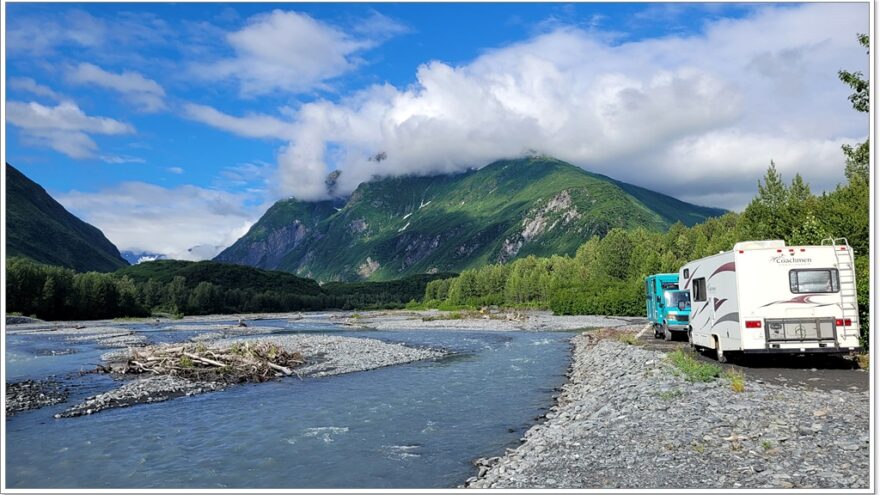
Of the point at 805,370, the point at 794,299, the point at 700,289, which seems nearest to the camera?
the point at 794,299

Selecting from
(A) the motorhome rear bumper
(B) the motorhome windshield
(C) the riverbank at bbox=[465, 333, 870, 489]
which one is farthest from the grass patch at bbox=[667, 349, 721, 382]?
(B) the motorhome windshield

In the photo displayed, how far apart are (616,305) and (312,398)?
80638mm

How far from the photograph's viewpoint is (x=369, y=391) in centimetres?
2675

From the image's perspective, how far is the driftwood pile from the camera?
30656 mm

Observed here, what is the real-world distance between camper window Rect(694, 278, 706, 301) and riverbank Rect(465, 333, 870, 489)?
866 cm

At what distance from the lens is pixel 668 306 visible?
3944 centimetres

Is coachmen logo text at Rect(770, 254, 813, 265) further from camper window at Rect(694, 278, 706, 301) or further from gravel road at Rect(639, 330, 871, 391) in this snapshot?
camper window at Rect(694, 278, 706, 301)

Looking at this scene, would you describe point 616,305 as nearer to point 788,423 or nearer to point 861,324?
point 861,324

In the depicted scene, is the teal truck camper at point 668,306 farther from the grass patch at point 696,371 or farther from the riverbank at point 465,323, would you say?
the riverbank at point 465,323

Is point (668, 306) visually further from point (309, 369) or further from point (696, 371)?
point (309, 369)

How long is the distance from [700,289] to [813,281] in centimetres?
628

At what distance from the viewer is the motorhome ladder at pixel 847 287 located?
69.3 ft

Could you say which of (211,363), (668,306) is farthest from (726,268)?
(211,363)

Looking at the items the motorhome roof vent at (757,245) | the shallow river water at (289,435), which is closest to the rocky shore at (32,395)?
the shallow river water at (289,435)
